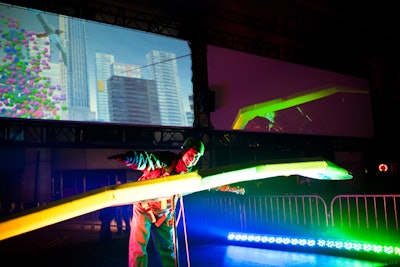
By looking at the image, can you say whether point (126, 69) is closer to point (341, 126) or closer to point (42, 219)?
point (42, 219)

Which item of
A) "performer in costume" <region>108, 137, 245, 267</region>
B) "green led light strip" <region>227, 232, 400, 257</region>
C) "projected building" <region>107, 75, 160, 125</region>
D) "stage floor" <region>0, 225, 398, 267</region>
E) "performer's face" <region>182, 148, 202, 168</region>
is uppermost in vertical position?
"projected building" <region>107, 75, 160, 125</region>

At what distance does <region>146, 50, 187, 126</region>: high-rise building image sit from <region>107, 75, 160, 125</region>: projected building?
0.20 meters

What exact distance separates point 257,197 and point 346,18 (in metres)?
10.1

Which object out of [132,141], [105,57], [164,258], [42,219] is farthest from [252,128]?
[42,219]

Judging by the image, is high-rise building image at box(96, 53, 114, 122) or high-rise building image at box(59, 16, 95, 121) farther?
high-rise building image at box(96, 53, 114, 122)

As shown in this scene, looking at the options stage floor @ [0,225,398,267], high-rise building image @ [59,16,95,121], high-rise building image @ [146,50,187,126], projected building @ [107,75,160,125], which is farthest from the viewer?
high-rise building image @ [146,50,187,126]

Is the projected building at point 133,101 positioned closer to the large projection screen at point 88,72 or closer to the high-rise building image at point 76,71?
the large projection screen at point 88,72

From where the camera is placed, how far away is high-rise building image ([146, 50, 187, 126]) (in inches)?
381

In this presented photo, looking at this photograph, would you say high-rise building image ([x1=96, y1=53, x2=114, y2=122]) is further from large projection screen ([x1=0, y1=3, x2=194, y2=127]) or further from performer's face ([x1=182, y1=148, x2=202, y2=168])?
performer's face ([x1=182, y1=148, x2=202, y2=168])

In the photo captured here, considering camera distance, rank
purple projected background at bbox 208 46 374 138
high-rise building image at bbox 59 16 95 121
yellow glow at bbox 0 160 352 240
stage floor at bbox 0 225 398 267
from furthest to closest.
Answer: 1. purple projected background at bbox 208 46 374 138
2. high-rise building image at bbox 59 16 95 121
3. stage floor at bbox 0 225 398 267
4. yellow glow at bbox 0 160 352 240

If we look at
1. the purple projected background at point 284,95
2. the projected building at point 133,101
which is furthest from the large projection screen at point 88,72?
the purple projected background at point 284,95

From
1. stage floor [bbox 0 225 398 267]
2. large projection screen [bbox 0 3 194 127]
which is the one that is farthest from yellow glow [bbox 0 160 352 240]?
large projection screen [bbox 0 3 194 127]

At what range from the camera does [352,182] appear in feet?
A: 52.7

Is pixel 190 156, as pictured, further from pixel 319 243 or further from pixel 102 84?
pixel 102 84
